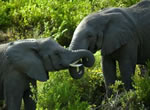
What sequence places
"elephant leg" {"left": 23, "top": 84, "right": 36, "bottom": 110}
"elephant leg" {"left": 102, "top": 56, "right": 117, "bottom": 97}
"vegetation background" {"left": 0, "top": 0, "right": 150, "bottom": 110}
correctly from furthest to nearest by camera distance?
"elephant leg" {"left": 102, "top": 56, "right": 117, "bottom": 97} → "vegetation background" {"left": 0, "top": 0, "right": 150, "bottom": 110} → "elephant leg" {"left": 23, "top": 84, "right": 36, "bottom": 110}

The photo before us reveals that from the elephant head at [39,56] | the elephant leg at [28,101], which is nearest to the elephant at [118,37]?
the elephant head at [39,56]

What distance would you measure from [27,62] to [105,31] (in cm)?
148

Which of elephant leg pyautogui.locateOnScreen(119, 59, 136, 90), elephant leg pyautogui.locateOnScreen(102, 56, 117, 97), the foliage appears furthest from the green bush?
the foliage

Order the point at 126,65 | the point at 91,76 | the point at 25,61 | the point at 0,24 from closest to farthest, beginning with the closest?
the point at 25,61 < the point at 126,65 < the point at 91,76 < the point at 0,24

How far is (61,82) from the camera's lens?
7.43 metres

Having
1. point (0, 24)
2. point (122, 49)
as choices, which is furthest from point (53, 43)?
point (0, 24)

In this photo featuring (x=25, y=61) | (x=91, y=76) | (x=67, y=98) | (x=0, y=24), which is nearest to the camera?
(x=25, y=61)

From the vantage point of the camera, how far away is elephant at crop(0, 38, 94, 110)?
6191 millimetres

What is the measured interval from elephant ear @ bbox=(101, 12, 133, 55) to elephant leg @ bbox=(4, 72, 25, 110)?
4.84 feet

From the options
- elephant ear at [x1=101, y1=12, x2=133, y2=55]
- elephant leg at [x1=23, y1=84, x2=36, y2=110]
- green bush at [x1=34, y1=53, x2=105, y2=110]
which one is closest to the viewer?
green bush at [x1=34, y1=53, x2=105, y2=110]

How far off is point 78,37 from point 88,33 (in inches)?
6.9

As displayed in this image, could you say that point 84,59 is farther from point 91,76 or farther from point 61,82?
point 91,76

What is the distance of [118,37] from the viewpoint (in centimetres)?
719

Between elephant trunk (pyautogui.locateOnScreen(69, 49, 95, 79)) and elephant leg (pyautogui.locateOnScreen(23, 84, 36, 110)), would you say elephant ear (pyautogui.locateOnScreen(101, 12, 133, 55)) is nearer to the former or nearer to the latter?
elephant trunk (pyautogui.locateOnScreen(69, 49, 95, 79))
